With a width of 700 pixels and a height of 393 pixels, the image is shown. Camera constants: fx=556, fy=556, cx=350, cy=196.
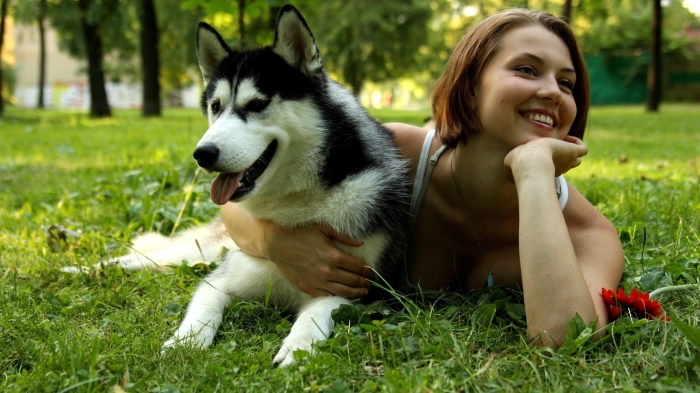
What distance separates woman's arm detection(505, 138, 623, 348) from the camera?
1.86 meters

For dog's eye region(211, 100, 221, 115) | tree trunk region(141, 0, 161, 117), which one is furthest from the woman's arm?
tree trunk region(141, 0, 161, 117)

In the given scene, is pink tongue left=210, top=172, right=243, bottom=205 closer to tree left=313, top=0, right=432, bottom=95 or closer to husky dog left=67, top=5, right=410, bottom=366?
husky dog left=67, top=5, right=410, bottom=366

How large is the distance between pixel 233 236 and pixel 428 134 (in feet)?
3.81

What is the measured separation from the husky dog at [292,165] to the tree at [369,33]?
2140cm

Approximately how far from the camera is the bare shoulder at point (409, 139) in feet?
9.77

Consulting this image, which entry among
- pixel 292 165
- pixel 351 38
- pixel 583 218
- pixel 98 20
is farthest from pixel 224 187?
pixel 351 38

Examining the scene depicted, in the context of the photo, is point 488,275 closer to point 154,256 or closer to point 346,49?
point 154,256

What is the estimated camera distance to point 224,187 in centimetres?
225

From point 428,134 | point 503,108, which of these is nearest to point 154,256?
point 428,134

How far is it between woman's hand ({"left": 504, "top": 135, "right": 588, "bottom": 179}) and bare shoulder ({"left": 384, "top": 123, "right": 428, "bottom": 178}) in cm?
78

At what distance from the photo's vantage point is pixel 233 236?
9.10ft

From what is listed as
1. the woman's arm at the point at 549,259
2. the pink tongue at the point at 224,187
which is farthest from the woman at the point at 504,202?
the pink tongue at the point at 224,187

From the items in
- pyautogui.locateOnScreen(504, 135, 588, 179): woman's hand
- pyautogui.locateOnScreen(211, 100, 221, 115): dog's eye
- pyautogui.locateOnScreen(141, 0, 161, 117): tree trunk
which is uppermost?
pyautogui.locateOnScreen(141, 0, 161, 117): tree trunk

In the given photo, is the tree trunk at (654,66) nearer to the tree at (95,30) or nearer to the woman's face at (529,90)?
the tree at (95,30)
